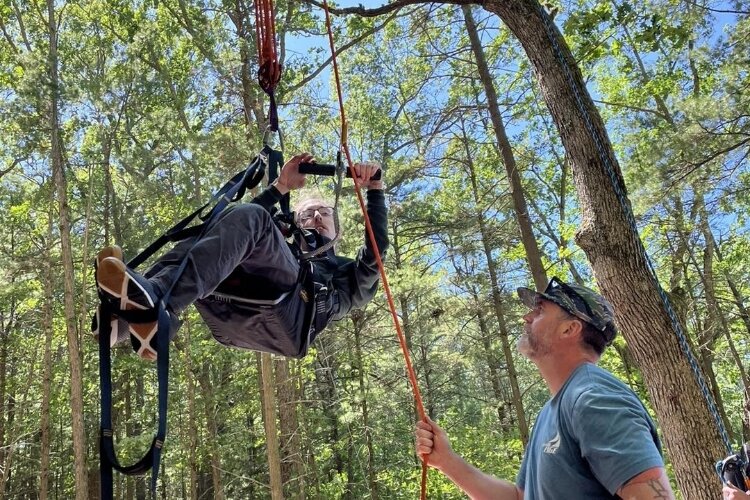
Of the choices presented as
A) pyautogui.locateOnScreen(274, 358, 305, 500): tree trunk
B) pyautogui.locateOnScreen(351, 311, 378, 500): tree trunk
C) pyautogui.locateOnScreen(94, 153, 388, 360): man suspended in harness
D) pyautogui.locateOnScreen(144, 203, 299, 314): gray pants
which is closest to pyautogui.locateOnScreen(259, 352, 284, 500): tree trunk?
pyautogui.locateOnScreen(274, 358, 305, 500): tree trunk

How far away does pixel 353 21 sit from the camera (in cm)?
454

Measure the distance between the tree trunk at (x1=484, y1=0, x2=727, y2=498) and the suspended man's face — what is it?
1.40 metres

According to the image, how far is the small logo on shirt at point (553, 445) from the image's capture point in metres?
1.44

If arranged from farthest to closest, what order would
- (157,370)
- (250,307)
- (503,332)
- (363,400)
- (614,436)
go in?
(363,400), (503,332), (250,307), (157,370), (614,436)

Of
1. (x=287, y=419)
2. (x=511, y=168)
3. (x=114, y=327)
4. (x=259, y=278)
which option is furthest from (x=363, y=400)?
(x=114, y=327)

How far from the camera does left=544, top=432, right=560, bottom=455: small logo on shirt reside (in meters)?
→ 1.44

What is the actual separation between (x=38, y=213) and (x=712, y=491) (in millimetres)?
14503

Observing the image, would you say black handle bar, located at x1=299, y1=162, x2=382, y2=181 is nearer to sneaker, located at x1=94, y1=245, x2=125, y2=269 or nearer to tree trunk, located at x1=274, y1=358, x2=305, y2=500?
sneaker, located at x1=94, y1=245, x2=125, y2=269

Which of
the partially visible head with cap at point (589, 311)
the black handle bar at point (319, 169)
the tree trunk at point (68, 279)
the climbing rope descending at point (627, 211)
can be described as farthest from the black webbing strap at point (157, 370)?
the tree trunk at point (68, 279)

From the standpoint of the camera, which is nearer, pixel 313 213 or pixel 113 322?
pixel 113 322

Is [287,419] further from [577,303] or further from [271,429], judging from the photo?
[577,303]

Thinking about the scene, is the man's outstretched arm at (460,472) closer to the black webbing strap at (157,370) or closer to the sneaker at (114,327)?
the black webbing strap at (157,370)

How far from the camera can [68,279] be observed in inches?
377

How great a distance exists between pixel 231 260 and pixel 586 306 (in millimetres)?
1186
